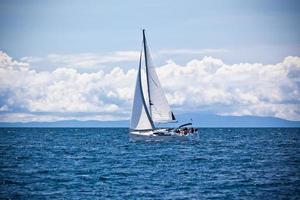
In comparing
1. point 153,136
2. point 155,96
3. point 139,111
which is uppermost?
point 155,96

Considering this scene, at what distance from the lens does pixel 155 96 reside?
90.1 metres

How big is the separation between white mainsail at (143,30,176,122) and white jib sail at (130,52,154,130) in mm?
1207

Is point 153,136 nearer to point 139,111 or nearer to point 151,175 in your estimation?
point 139,111

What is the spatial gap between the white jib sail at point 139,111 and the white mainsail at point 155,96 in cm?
121

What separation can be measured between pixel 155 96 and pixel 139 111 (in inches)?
140

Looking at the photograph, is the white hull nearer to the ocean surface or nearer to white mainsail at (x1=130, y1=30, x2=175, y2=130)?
white mainsail at (x1=130, y1=30, x2=175, y2=130)

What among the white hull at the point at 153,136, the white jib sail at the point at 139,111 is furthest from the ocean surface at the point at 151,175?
the white jib sail at the point at 139,111

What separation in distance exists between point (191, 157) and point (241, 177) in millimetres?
19492

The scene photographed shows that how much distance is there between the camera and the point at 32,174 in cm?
5334

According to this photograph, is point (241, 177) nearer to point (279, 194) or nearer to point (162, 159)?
point (279, 194)

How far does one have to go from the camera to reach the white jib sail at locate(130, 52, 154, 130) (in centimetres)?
9050

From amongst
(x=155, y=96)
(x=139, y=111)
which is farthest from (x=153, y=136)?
(x=155, y=96)

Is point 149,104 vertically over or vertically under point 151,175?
over

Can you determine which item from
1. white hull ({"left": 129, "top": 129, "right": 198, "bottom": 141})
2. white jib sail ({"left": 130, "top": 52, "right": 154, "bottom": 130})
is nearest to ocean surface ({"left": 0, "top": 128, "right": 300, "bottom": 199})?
white hull ({"left": 129, "top": 129, "right": 198, "bottom": 141})
